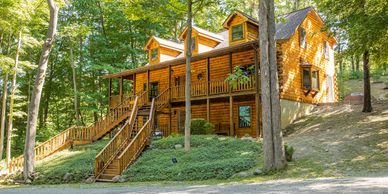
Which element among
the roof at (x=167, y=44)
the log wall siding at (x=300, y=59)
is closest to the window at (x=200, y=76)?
the roof at (x=167, y=44)

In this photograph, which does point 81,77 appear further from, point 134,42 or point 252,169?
point 252,169

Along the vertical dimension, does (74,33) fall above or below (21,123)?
above

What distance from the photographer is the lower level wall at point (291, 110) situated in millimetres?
21125

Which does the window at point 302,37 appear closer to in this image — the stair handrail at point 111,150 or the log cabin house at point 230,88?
the log cabin house at point 230,88

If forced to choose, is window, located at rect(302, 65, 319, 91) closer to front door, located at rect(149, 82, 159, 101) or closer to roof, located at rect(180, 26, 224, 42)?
roof, located at rect(180, 26, 224, 42)

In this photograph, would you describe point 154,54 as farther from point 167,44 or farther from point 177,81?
point 177,81

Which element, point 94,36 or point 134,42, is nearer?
point 94,36

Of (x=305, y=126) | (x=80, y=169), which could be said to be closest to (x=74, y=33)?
(x=80, y=169)

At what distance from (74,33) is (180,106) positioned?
9.04 m

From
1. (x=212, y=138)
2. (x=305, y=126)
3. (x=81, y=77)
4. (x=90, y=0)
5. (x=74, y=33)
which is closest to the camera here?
(x=212, y=138)

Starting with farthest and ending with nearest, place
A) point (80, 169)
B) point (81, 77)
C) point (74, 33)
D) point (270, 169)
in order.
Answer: point (81, 77), point (74, 33), point (80, 169), point (270, 169)

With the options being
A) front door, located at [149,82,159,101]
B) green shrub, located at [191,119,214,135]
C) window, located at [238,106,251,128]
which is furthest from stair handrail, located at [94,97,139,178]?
front door, located at [149,82,159,101]

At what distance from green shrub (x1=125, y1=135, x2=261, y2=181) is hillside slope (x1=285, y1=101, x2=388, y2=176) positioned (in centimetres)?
233

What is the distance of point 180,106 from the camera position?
26156 millimetres
